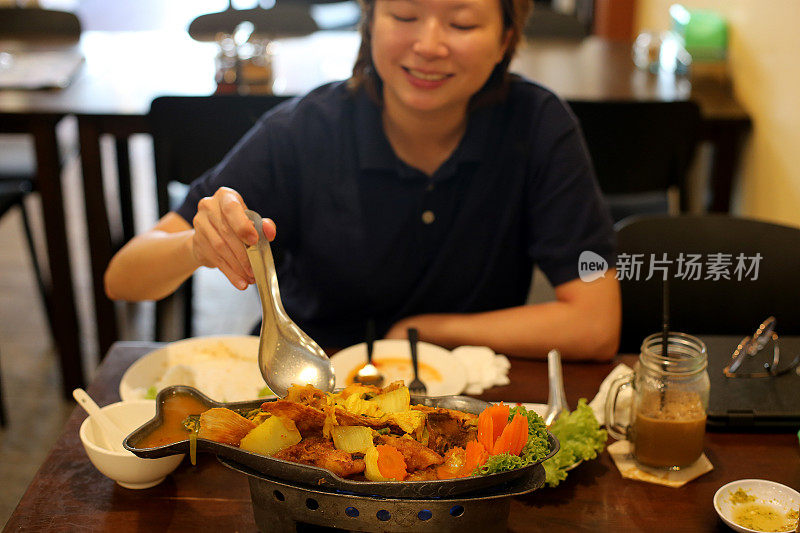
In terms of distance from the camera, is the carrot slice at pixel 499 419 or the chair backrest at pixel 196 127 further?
the chair backrest at pixel 196 127

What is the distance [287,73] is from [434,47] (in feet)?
5.26

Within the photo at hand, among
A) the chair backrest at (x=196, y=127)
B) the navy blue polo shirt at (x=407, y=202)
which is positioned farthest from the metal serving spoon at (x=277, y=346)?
the chair backrest at (x=196, y=127)

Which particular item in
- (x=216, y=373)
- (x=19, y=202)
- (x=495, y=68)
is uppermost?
(x=495, y=68)

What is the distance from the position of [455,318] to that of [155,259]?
560 millimetres

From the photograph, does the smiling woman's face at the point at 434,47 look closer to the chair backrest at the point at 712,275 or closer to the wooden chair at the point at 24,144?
the chair backrest at the point at 712,275

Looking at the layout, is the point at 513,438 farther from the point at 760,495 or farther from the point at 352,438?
the point at 760,495

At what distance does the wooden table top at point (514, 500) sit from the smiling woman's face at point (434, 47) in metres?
0.75

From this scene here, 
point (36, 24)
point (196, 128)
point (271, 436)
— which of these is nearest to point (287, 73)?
point (196, 128)

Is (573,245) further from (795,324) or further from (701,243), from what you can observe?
(795,324)

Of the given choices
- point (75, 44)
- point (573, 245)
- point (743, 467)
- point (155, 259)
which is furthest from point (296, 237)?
point (75, 44)

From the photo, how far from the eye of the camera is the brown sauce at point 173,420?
994mm

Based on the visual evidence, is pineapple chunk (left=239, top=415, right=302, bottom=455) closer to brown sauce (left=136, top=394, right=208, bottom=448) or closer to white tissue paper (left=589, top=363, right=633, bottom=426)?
brown sauce (left=136, top=394, right=208, bottom=448)

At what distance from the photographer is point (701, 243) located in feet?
5.74

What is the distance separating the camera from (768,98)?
2.63 meters
